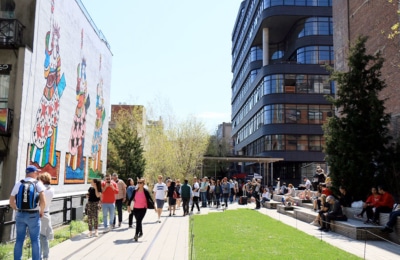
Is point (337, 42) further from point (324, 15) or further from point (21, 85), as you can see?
point (324, 15)

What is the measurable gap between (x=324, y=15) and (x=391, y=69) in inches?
1337

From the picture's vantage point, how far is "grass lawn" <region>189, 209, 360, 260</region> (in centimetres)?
939

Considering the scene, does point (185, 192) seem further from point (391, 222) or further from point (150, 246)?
point (391, 222)

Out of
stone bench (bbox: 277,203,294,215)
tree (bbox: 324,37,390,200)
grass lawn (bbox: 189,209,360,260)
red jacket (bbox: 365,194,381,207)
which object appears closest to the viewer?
grass lawn (bbox: 189,209,360,260)

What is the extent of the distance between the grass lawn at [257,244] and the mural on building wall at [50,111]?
7504 millimetres

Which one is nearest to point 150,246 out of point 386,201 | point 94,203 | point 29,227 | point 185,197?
point 94,203

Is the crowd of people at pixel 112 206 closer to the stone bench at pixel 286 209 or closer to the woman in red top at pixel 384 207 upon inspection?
the woman in red top at pixel 384 207

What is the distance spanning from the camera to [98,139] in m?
27.9

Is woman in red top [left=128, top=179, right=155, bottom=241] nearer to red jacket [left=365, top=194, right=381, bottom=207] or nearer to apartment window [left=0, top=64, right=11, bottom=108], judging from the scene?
apartment window [left=0, top=64, right=11, bottom=108]

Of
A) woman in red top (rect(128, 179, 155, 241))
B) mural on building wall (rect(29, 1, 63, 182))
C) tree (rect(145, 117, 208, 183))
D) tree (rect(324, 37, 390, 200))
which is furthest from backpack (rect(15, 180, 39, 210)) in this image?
Answer: tree (rect(145, 117, 208, 183))

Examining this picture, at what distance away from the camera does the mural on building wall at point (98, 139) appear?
86.4ft

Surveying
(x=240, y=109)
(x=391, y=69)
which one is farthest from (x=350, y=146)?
(x=240, y=109)

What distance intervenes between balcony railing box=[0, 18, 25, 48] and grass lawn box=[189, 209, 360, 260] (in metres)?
10.2

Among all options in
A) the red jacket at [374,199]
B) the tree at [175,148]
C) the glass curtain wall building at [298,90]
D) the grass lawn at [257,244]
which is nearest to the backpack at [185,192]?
the grass lawn at [257,244]
